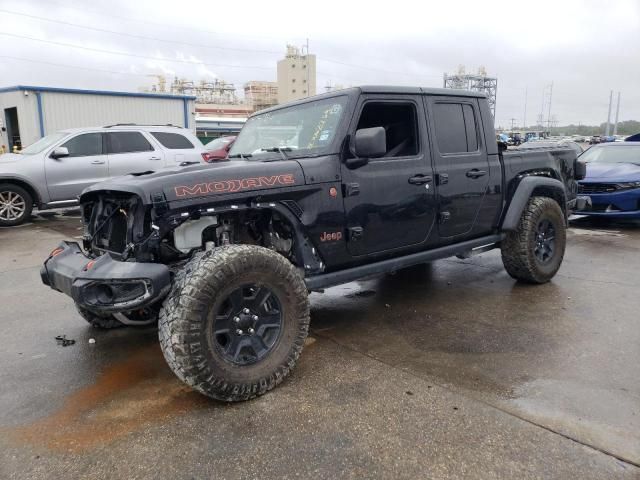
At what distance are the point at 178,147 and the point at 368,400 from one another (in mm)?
9181

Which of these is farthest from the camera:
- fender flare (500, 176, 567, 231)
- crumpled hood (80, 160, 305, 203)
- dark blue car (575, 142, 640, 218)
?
dark blue car (575, 142, 640, 218)

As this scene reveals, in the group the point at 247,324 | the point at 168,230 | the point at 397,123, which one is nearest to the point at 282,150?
the point at 397,123

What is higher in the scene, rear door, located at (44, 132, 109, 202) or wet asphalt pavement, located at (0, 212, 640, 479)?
rear door, located at (44, 132, 109, 202)

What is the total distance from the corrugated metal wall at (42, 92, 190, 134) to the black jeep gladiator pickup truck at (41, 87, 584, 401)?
13.1 metres

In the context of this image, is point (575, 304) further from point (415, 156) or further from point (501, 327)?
point (415, 156)

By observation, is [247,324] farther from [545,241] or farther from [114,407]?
[545,241]

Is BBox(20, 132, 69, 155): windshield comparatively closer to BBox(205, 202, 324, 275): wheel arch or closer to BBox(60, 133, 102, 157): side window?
BBox(60, 133, 102, 157): side window

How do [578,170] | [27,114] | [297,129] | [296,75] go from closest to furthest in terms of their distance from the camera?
[297,129]
[578,170]
[27,114]
[296,75]

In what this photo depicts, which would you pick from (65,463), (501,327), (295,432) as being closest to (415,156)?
(501,327)

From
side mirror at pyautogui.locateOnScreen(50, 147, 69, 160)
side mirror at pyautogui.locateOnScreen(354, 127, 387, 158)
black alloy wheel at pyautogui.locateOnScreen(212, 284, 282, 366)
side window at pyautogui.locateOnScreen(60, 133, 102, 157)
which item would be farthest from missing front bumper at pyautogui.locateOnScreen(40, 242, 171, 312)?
side window at pyautogui.locateOnScreen(60, 133, 102, 157)

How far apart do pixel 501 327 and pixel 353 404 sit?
1867 millimetres

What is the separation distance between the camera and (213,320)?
9.85 ft

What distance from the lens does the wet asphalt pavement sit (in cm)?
254

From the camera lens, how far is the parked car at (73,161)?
9.59m
